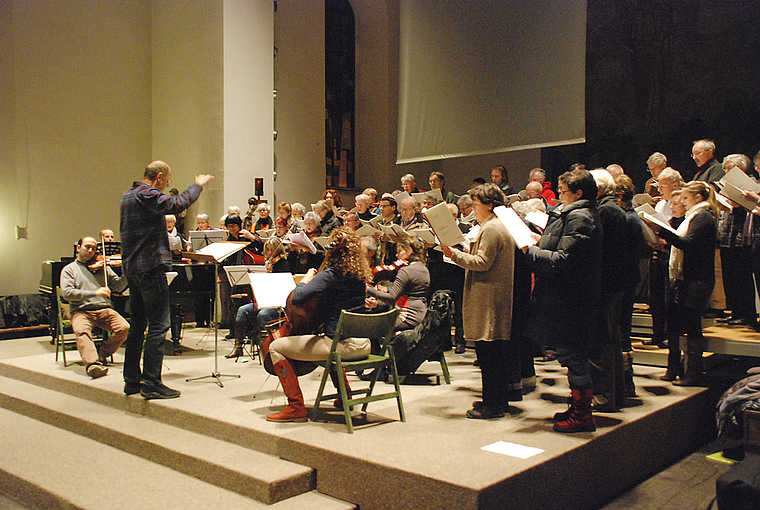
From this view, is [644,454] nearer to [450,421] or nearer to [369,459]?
[450,421]

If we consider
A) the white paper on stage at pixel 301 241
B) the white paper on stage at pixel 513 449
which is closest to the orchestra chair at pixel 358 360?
the white paper on stage at pixel 513 449

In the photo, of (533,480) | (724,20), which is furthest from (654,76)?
(533,480)

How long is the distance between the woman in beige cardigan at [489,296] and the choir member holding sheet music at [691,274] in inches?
65.6

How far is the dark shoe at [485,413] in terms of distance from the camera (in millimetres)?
3951

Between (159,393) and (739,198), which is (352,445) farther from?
(739,198)

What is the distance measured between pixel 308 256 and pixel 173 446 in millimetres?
3047

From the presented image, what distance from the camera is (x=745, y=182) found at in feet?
15.9

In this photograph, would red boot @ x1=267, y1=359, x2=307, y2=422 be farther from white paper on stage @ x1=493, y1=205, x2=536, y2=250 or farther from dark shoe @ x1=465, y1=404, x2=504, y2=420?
white paper on stage @ x1=493, y1=205, x2=536, y2=250

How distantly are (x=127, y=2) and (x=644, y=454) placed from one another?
10656 mm

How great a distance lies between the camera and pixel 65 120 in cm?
1024

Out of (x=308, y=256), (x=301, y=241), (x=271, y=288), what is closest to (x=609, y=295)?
(x=271, y=288)

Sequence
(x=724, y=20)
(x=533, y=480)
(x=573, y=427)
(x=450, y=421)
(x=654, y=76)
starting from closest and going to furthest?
(x=533, y=480)
(x=573, y=427)
(x=450, y=421)
(x=724, y=20)
(x=654, y=76)

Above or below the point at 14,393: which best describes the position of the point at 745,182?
above

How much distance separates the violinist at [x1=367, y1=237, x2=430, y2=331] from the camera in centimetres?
513
